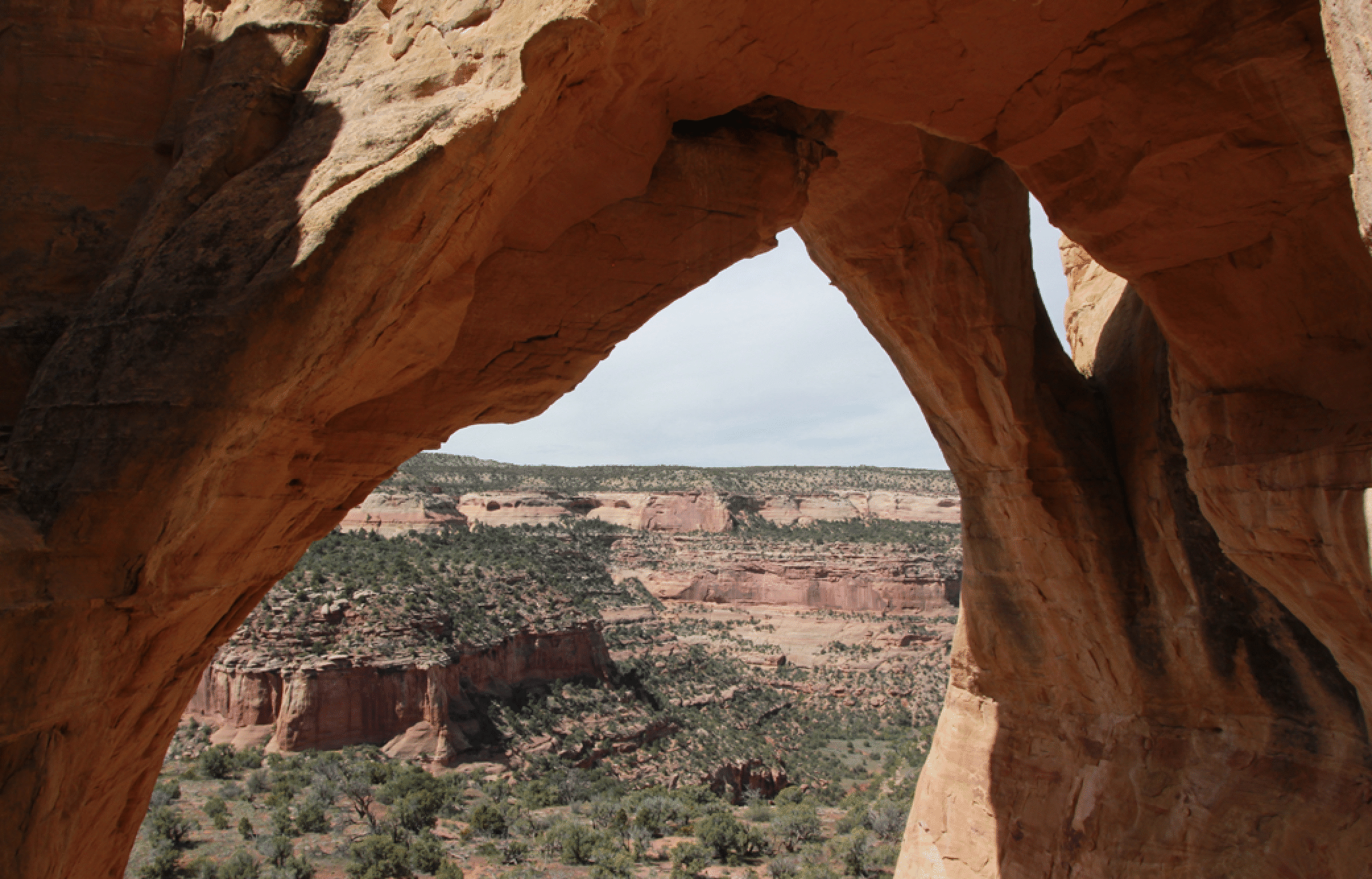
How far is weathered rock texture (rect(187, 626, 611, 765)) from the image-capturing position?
89.9ft

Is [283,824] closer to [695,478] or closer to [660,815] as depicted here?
[660,815]

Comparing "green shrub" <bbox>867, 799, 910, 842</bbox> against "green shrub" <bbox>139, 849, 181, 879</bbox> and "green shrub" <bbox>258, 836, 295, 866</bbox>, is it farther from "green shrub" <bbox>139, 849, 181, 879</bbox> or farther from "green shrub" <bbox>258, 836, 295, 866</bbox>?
"green shrub" <bbox>139, 849, 181, 879</bbox>

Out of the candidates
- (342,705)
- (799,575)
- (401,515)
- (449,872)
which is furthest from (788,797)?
(799,575)

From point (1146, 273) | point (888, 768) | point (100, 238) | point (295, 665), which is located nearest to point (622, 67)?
point (100, 238)

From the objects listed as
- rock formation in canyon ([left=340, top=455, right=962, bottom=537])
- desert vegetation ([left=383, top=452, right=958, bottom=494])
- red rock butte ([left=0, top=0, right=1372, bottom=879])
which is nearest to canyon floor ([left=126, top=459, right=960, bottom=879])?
rock formation in canyon ([left=340, top=455, right=962, bottom=537])

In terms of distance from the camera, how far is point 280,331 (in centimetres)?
408

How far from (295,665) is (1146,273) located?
93.6 ft

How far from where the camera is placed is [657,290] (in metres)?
6.76

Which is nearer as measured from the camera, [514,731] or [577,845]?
[577,845]

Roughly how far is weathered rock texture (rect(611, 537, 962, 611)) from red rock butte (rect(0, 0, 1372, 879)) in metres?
55.9

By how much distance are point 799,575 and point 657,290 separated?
Result: 198 ft

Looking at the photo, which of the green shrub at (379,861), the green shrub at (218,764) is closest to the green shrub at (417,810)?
the green shrub at (379,861)

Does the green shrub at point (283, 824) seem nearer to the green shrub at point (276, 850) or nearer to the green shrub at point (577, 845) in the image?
the green shrub at point (276, 850)

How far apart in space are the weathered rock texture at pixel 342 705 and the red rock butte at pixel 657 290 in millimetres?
24447
